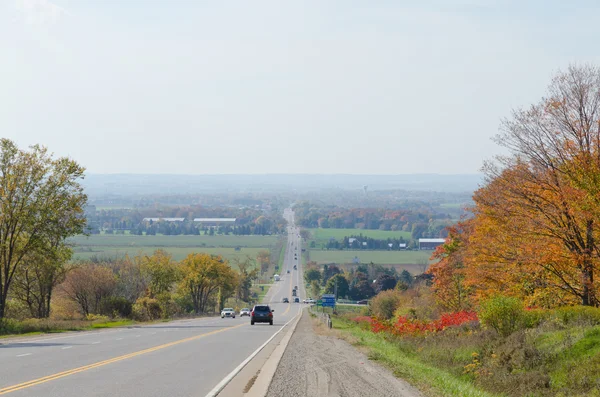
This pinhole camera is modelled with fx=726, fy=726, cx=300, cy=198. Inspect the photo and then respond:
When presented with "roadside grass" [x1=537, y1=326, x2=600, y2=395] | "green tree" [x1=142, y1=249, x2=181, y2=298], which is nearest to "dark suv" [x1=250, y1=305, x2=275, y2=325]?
"roadside grass" [x1=537, y1=326, x2=600, y2=395]

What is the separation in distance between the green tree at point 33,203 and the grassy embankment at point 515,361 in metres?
26.3

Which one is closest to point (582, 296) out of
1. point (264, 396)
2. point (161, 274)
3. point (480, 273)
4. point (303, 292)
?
point (480, 273)

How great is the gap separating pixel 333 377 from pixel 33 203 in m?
36.2

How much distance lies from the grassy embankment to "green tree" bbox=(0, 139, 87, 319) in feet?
86.1

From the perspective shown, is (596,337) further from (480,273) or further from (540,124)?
(480,273)

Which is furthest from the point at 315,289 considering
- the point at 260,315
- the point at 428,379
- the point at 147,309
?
the point at 428,379

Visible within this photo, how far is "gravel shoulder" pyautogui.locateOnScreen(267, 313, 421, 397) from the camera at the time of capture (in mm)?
14906

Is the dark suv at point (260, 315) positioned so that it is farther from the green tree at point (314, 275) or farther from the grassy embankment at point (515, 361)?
the green tree at point (314, 275)

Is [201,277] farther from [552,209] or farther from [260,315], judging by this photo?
[552,209]

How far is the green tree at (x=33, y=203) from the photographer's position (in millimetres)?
47438

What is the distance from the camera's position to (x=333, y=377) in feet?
56.7

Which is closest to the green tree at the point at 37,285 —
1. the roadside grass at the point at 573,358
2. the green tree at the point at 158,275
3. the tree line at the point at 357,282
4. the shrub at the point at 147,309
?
the shrub at the point at 147,309

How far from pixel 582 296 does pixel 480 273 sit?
24.1 feet

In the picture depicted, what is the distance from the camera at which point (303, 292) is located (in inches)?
6368
